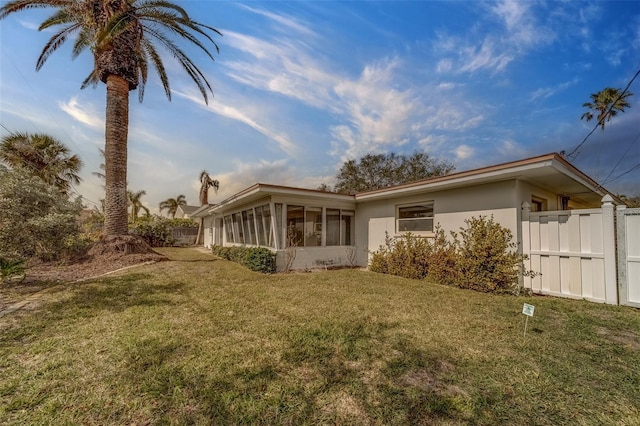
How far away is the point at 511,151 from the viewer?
49.5ft

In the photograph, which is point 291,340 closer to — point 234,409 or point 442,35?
point 234,409

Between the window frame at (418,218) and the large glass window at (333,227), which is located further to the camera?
the large glass window at (333,227)

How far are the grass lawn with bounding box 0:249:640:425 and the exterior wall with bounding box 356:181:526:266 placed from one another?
2.47m

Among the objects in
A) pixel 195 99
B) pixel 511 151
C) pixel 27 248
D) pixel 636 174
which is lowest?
pixel 27 248

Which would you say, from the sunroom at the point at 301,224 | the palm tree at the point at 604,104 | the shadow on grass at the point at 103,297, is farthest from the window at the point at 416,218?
the palm tree at the point at 604,104

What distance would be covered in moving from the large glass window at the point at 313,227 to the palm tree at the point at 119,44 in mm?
6890

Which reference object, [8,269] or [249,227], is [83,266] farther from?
[249,227]

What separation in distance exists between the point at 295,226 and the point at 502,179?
257 inches

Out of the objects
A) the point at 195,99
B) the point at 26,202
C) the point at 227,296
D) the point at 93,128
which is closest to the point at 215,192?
the point at 93,128

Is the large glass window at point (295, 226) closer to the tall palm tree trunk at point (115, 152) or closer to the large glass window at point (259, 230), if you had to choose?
the large glass window at point (259, 230)

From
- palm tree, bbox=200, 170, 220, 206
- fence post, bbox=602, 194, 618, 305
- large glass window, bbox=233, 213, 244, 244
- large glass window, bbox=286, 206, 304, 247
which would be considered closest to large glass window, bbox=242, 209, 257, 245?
large glass window, bbox=233, 213, 244, 244

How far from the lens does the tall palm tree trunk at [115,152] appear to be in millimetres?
9805

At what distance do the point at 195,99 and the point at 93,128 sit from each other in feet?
21.1

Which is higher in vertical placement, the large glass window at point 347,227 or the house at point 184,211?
the house at point 184,211
